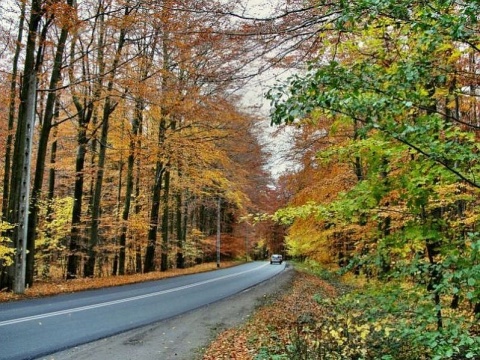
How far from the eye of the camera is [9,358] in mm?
6613

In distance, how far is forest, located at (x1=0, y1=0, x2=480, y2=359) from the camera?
3.58m

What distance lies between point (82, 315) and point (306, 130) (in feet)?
29.1

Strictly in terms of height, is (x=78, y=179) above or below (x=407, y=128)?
above

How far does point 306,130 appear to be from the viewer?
540 inches

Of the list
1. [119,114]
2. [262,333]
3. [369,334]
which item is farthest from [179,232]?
[369,334]

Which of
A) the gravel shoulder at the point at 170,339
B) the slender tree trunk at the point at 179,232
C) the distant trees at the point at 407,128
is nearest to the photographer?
the distant trees at the point at 407,128

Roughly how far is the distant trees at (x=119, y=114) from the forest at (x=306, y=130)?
0.27 ft

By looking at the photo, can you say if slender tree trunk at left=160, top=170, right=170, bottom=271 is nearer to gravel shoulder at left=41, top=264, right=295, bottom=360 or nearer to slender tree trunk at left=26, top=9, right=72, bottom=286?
slender tree trunk at left=26, top=9, right=72, bottom=286

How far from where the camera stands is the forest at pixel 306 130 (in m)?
3.58

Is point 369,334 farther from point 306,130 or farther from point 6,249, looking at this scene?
point 6,249

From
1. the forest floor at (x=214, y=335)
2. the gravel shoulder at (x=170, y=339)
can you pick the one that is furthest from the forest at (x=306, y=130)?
the gravel shoulder at (x=170, y=339)

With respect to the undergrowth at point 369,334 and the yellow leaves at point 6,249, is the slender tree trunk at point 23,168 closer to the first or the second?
the yellow leaves at point 6,249

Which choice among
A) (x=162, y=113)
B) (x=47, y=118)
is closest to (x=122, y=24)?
(x=47, y=118)

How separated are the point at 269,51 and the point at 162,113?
1828 centimetres
